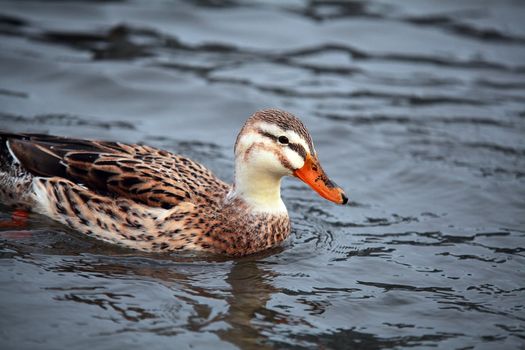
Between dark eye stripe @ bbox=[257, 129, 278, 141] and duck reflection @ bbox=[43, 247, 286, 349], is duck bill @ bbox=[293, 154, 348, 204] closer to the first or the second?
dark eye stripe @ bbox=[257, 129, 278, 141]

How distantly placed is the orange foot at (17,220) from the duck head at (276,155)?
2581mm

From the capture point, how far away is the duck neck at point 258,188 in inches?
360

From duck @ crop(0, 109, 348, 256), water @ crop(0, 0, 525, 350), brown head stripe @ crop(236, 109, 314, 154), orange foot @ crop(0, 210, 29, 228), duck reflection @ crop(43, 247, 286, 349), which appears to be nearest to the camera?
duck reflection @ crop(43, 247, 286, 349)

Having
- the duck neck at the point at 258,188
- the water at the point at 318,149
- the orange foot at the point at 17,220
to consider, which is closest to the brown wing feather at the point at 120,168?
the duck neck at the point at 258,188

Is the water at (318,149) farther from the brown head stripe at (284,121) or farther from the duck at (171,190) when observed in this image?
the brown head stripe at (284,121)

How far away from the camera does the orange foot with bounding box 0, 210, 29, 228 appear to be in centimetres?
937

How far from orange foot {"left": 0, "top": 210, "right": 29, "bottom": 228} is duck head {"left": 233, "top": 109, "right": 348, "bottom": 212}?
2581 millimetres

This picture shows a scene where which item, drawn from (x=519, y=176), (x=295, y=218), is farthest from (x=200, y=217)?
(x=519, y=176)

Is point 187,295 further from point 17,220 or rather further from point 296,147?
point 17,220

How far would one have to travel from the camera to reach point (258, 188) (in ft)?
30.5

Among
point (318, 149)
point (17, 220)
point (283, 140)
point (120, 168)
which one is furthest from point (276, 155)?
point (318, 149)

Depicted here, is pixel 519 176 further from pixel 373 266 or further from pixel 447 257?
pixel 373 266

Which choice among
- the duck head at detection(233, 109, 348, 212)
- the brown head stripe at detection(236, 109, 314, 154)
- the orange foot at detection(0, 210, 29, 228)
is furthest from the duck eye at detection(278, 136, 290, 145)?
the orange foot at detection(0, 210, 29, 228)

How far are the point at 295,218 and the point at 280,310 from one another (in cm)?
263
